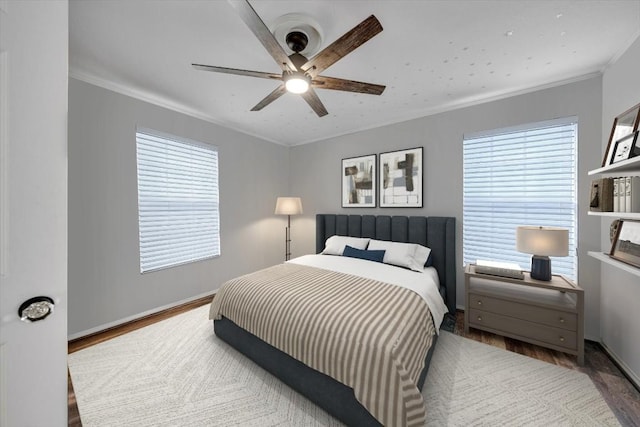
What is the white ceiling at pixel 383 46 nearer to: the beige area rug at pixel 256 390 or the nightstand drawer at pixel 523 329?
the nightstand drawer at pixel 523 329

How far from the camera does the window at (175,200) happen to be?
2.78m

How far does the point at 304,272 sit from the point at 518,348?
215 cm

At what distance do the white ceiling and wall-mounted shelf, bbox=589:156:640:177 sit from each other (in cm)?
98

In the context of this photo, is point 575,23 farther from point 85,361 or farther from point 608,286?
point 85,361

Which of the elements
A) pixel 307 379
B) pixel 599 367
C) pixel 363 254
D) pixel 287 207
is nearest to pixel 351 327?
pixel 307 379

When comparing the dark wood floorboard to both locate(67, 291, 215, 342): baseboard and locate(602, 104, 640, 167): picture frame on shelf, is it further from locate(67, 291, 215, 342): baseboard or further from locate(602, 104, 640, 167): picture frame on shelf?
locate(67, 291, 215, 342): baseboard

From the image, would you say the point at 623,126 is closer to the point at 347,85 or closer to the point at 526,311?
the point at 526,311

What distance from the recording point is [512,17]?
62.1 inches

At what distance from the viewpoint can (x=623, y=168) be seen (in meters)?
1.70

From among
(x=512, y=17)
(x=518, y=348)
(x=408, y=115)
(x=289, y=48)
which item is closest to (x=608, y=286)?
(x=518, y=348)

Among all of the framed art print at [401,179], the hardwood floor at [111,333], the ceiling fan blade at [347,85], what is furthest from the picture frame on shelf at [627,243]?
the hardwood floor at [111,333]

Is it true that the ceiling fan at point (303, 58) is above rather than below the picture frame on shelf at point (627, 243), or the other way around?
above

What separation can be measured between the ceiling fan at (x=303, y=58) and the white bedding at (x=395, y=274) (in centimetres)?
169

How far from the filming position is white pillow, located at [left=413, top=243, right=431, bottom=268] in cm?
283
